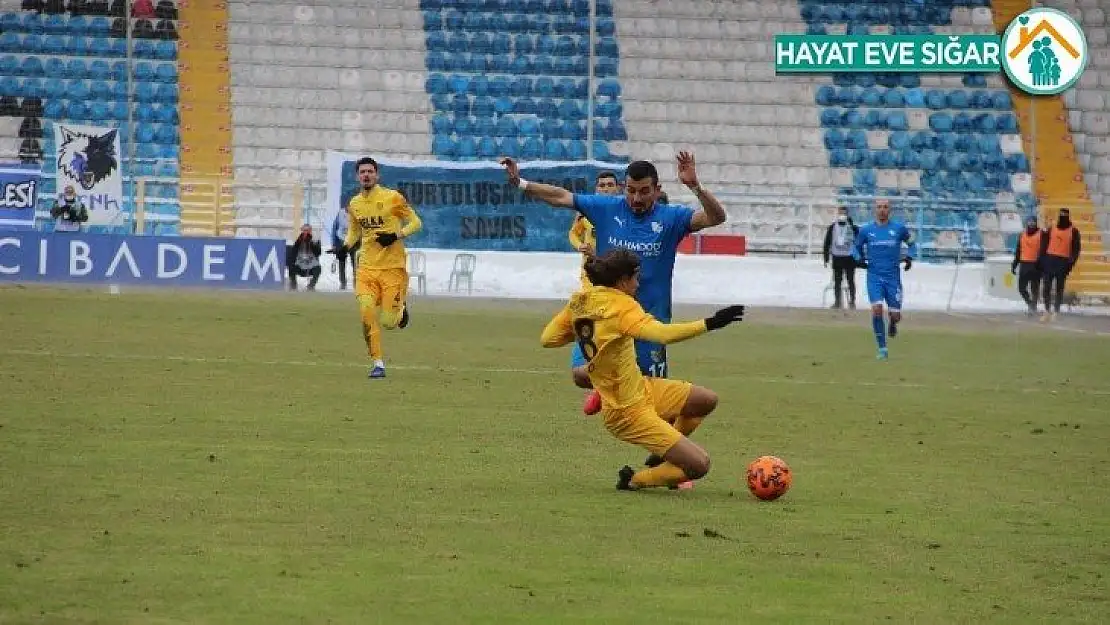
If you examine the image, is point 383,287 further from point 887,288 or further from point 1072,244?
point 1072,244

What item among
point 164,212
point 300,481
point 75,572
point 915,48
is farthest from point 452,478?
point 915,48

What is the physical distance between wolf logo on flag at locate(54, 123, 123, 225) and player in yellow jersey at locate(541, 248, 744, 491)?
25080 millimetres

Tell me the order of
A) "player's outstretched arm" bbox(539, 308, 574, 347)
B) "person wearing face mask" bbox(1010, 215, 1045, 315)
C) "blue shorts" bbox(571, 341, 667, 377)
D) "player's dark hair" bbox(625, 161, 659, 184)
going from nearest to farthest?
"player's outstretched arm" bbox(539, 308, 574, 347) → "player's dark hair" bbox(625, 161, 659, 184) → "blue shorts" bbox(571, 341, 667, 377) → "person wearing face mask" bbox(1010, 215, 1045, 315)

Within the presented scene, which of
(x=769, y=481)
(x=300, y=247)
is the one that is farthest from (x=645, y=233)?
(x=300, y=247)

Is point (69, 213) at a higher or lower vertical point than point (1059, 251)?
higher

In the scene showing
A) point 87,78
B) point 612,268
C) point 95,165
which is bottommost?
point 612,268

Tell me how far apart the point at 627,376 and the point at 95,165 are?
84.6 feet

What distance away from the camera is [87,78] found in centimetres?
4662

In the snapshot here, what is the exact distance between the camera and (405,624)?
7051 millimetres

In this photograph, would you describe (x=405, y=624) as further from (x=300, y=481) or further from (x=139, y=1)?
(x=139, y=1)

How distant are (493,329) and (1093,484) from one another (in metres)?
16.7

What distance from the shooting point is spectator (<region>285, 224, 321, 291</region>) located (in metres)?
38.0

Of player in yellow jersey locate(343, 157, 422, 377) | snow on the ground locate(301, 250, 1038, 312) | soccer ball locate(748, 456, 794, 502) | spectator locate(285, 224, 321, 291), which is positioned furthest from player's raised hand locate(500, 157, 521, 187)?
snow on the ground locate(301, 250, 1038, 312)

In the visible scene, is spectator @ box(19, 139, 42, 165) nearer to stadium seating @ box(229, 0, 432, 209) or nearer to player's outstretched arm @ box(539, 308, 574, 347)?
stadium seating @ box(229, 0, 432, 209)
